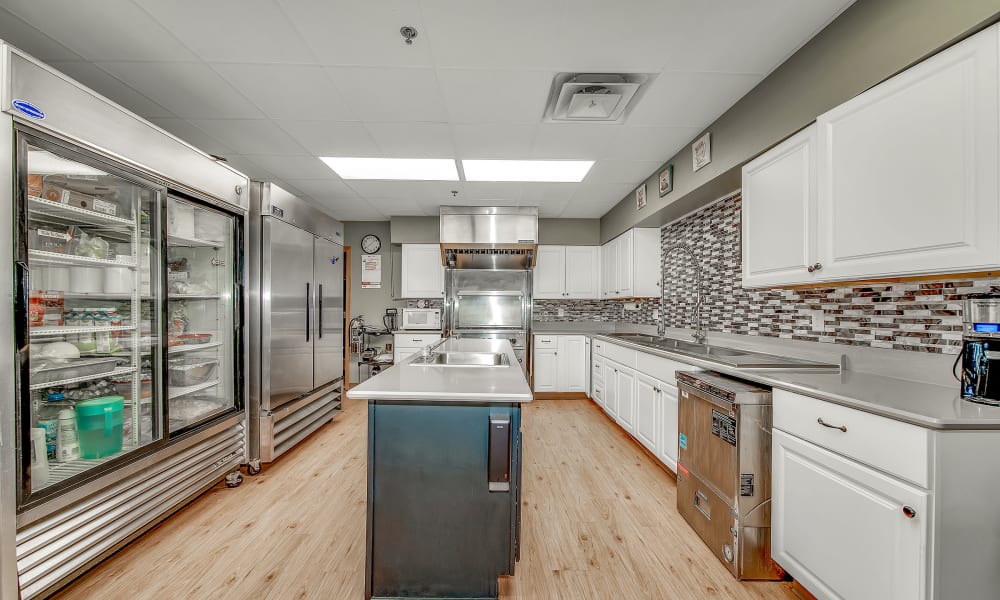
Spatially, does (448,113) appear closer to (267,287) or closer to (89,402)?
(267,287)

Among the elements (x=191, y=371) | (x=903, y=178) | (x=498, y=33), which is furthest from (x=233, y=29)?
(x=903, y=178)

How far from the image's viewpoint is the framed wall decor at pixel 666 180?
340cm

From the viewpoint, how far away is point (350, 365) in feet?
19.6

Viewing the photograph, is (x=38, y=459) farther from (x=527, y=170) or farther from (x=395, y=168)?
(x=527, y=170)

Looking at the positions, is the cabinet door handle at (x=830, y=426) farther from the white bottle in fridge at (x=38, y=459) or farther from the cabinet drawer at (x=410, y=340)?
the cabinet drawer at (x=410, y=340)

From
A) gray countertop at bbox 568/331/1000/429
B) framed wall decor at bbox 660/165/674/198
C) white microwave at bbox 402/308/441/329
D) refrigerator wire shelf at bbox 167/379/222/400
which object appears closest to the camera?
gray countertop at bbox 568/331/1000/429

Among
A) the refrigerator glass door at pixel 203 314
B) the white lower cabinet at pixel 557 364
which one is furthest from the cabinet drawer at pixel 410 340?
the refrigerator glass door at pixel 203 314

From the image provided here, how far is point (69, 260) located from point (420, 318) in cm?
384

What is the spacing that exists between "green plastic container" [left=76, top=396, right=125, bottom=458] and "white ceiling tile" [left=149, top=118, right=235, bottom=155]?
1.92 metres

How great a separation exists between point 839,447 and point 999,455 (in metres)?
0.38

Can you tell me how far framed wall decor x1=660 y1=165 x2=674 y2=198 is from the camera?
340 centimetres

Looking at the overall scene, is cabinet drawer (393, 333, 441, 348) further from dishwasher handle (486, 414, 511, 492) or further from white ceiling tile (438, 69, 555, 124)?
dishwasher handle (486, 414, 511, 492)

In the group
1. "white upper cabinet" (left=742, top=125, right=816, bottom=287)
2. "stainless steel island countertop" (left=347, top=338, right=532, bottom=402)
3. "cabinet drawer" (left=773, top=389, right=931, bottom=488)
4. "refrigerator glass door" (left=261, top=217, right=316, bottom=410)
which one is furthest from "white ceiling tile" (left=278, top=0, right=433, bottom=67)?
"cabinet drawer" (left=773, top=389, right=931, bottom=488)

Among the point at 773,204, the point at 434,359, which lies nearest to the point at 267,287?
the point at 434,359
